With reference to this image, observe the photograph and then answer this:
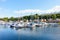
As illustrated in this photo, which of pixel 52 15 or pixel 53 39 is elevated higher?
pixel 52 15

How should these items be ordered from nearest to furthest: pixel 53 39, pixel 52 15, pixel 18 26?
pixel 53 39 < pixel 18 26 < pixel 52 15

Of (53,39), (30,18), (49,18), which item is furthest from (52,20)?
(53,39)

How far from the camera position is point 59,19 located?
82.9ft

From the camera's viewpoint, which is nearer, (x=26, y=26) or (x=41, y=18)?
(x=26, y=26)

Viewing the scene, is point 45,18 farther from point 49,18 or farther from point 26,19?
point 26,19

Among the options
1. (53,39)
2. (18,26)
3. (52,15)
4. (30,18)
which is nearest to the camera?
(53,39)

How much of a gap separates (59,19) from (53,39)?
18048 mm

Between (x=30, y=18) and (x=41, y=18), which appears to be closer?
(x=30, y=18)

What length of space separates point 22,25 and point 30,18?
7215mm

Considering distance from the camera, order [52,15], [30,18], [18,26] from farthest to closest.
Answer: [52,15] → [30,18] → [18,26]

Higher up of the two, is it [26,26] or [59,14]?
[59,14]

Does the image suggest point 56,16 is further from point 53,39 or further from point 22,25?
point 53,39

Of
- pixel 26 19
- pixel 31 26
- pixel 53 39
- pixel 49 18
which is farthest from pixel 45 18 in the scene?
pixel 53 39

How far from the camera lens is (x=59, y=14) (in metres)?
26.1
